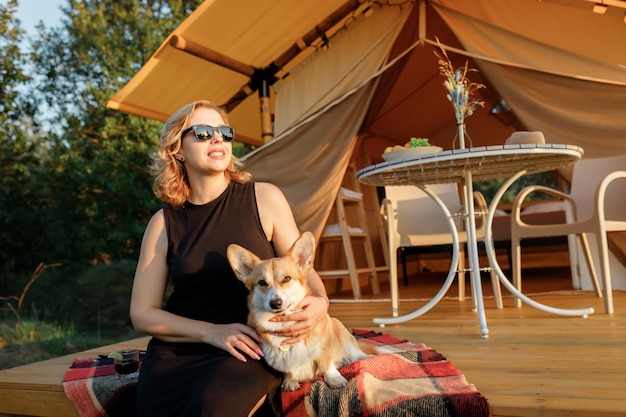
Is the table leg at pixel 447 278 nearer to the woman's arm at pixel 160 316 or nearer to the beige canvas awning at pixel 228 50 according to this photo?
the woman's arm at pixel 160 316

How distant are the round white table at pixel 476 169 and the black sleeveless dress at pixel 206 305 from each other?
957 millimetres

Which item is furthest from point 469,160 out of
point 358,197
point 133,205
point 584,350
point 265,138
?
point 133,205

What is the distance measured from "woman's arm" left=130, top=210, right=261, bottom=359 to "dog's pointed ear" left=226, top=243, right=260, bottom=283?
149mm

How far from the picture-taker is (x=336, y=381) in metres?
1.59

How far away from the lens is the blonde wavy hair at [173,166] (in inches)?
71.6

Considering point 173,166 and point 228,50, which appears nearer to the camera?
point 173,166

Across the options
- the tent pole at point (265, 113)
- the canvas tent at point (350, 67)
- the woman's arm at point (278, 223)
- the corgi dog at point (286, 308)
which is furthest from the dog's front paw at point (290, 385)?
the tent pole at point (265, 113)

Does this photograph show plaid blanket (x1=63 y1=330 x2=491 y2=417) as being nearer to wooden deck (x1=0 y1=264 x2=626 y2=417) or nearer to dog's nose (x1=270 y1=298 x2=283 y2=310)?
wooden deck (x1=0 y1=264 x2=626 y2=417)

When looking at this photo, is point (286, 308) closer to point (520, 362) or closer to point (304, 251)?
point (304, 251)

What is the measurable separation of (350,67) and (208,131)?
277 cm

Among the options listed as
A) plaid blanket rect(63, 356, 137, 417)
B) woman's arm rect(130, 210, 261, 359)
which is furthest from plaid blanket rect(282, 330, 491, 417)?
plaid blanket rect(63, 356, 137, 417)

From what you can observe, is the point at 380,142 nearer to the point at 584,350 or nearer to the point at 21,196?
the point at 584,350

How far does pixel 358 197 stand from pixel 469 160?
2322 millimetres

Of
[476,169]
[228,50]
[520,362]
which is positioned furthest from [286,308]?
[228,50]
